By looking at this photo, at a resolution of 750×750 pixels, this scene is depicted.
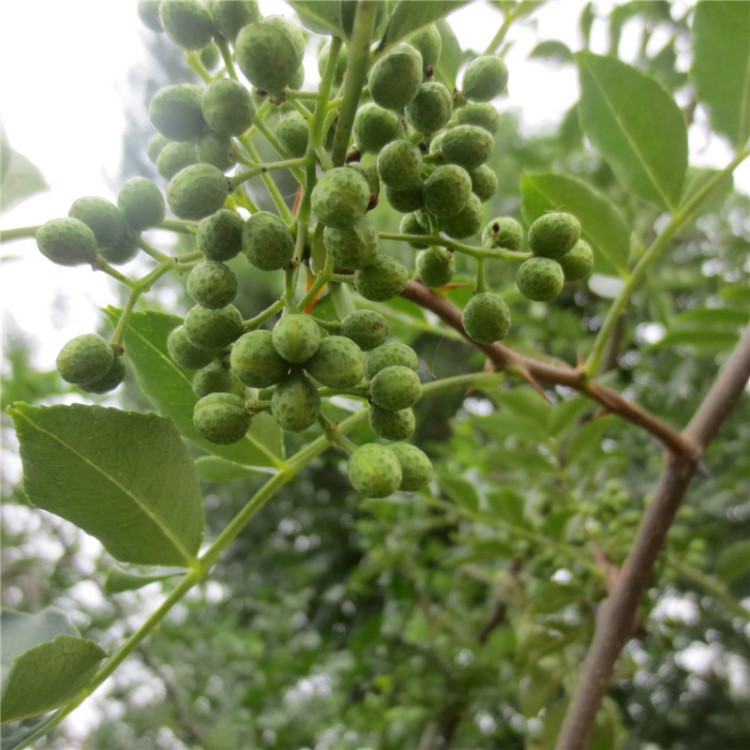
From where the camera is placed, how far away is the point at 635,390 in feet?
10.5

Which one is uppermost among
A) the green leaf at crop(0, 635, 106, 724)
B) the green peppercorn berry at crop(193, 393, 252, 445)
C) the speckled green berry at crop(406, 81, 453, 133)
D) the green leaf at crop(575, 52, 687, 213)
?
the green leaf at crop(575, 52, 687, 213)

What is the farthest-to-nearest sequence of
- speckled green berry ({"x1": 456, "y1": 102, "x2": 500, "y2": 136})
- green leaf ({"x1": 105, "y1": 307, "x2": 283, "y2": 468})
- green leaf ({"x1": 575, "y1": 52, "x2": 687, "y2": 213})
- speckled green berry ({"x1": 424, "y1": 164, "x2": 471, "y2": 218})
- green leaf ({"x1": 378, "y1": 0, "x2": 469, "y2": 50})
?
green leaf ({"x1": 575, "y1": 52, "x2": 687, "y2": 213}), green leaf ({"x1": 105, "y1": 307, "x2": 283, "y2": 468}), speckled green berry ({"x1": 456, "y1": 102, "x2": 500, "y2": 136}), speckled green berry ({"x1": 424, "y1": 164, "x2": 471, "y2": 218}), green leaf ({"x1": 378, "y1": 0, "x2": 469, "y2": 50})

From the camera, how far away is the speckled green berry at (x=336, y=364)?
76 cm

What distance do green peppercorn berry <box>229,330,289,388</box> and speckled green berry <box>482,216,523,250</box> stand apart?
1.16ft

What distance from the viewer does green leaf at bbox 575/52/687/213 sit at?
3.96ft

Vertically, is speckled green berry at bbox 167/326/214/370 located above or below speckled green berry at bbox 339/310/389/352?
below

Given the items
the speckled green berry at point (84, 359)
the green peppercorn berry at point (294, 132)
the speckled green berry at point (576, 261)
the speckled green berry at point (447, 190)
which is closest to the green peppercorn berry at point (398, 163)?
the speckled green berry at point (447, 190)

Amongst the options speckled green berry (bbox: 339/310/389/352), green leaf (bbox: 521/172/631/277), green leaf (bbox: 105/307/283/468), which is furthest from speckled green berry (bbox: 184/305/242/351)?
green leaf (bbox: 521/172/631/277)

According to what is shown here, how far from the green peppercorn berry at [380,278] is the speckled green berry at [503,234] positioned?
0.21 m

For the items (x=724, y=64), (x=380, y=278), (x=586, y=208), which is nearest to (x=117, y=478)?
(x=380, y=278)

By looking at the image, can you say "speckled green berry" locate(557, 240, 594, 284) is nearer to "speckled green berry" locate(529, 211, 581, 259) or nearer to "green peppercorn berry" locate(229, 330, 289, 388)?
"speckled green berry" locate(529, 211, 581, 259)

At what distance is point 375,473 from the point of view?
75 centimetres

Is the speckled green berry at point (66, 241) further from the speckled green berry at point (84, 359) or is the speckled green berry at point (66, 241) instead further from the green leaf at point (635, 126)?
→ the green leaf at point (635, 126)

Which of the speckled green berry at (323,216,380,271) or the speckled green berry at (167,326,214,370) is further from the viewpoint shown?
the speckled green berry at (167,326,214,370)
